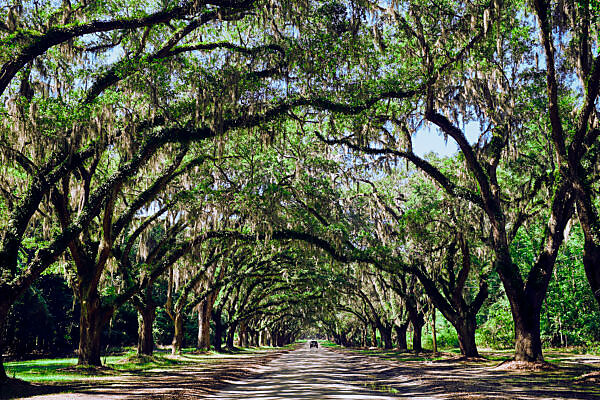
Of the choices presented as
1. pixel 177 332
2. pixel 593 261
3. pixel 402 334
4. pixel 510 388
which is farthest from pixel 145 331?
pixel 402 334

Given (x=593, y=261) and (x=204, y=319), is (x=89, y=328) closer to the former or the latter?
(x=593, y=261)

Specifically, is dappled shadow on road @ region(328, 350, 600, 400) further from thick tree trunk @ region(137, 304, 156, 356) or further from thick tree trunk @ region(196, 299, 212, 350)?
Result: thick tree trunk @ region(196, 299, 212, 350)

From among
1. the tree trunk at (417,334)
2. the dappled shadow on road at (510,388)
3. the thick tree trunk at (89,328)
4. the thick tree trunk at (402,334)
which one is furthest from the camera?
the thick tree trunk at (402,334)

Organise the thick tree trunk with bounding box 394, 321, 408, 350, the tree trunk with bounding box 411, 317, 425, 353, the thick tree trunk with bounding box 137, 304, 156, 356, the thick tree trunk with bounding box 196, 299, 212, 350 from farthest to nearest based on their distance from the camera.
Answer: the thick tree trunk with bounding box 394, 321, 408, 350 < the tree trunk with bounding box 411, 317, 425, 353 < the thick tree trunk with bounding box 196, 299, 212, 350 < the thick tree trunk with bounding box 137, 304, 156, 356

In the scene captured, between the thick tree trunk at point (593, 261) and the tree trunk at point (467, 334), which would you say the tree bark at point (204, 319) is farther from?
the thick tree trunk at point (593, 261)

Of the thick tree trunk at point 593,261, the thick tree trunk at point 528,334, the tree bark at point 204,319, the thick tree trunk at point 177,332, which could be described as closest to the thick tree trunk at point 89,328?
the thick tree trunk at point 177,332

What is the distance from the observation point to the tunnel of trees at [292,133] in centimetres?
1220

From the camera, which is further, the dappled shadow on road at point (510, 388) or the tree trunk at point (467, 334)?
the tree trunk at point (467, 334)

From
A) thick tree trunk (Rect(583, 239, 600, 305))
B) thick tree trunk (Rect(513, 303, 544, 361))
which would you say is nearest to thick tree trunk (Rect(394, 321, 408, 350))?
thick tree trunk (Rect(513, 303, 544, 361))

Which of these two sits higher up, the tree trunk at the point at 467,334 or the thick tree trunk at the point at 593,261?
the thick tree trunk at the point at 593,261

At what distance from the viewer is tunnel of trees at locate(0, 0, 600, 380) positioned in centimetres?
1220

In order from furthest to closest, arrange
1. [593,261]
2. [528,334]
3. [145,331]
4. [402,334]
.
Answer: [402,334] → [145,331] → [528,334] → [593,261]

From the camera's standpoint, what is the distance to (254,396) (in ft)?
33.0

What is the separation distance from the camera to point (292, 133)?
2066 cm
